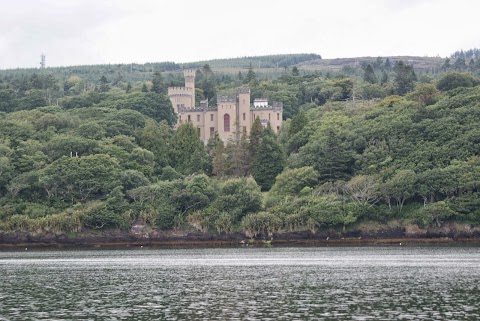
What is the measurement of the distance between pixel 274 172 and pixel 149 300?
74.9 metres

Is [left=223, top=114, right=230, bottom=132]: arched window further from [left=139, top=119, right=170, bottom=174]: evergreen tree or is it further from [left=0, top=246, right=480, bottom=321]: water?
[left=0, top=246, right=480, bottom=321]: water

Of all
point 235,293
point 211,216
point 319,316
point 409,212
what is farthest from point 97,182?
point 319,316

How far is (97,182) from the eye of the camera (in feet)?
389

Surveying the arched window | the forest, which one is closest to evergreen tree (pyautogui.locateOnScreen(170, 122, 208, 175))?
the forest

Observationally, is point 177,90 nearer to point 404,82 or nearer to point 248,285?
point 404,82

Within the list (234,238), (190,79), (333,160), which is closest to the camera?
(234,238)

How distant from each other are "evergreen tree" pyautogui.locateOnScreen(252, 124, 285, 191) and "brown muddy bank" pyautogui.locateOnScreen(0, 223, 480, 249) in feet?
53.9

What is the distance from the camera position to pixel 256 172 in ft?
424

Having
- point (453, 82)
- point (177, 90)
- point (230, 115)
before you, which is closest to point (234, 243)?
point (230, 115)

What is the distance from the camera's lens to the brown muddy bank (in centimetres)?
10794

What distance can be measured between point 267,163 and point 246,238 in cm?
1811

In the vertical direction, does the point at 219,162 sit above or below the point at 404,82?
below

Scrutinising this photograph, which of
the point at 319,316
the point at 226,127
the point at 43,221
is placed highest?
the point at 226,127

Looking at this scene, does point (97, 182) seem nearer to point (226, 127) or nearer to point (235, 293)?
point (226, 127)
